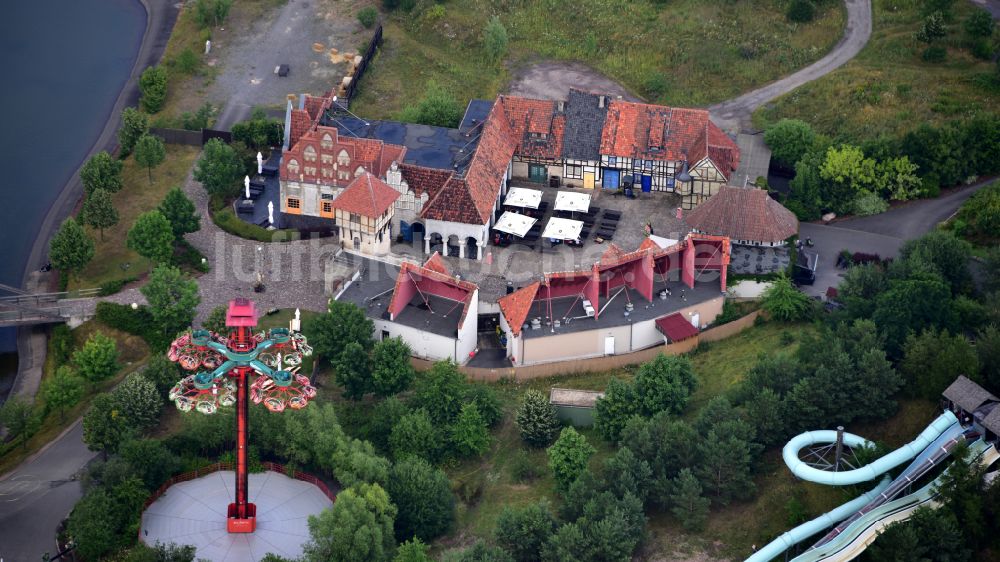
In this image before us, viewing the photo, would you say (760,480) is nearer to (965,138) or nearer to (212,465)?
(212,465)

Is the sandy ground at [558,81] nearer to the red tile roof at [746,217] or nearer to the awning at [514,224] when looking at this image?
the awning at [514,224]

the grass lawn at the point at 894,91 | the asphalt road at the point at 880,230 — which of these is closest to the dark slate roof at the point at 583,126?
the grass lawn at the point at 894,91

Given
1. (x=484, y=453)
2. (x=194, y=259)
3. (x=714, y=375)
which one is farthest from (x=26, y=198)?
(x=714, y=375)

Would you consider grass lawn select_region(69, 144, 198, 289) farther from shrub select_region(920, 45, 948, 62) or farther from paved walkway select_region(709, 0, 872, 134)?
shrub select_region(920, 45, 948, 62)

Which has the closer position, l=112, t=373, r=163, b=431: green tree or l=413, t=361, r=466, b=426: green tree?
l=112, t=373, r=163, b=431: green tree

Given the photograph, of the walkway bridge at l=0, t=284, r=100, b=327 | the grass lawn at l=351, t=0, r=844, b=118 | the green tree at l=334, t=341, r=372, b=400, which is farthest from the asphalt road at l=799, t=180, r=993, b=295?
the walkway bridge at l=0, t=284, r=100, b=327

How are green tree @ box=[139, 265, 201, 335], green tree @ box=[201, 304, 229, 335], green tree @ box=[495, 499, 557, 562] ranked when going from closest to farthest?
green tree @ box=[495, 499, 557, 562] < green tree @ box=[201, 304, 229, 335] < green tree @ box=[139, 265, 201, 335]

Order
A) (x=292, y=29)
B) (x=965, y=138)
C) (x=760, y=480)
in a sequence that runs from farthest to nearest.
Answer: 1. (x=292, y=29)
2. (x=965, y=138)
3. (x=760, y=480)
